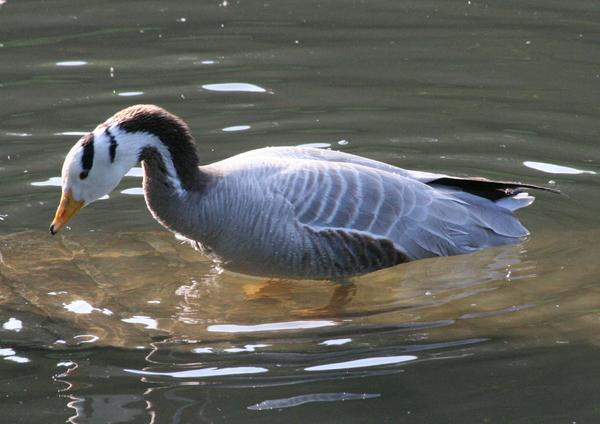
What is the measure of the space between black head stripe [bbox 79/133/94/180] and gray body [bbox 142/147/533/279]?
18.9 inches

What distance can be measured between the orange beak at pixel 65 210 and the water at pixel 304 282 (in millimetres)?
622

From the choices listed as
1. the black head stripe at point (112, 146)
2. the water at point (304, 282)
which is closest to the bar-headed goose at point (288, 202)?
the black head stripe at point (112, 146)

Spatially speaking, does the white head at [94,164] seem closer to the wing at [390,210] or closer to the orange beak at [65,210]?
the orange beak at [65,210]

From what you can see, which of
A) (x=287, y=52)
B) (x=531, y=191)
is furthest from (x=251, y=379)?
(x=287, y=52)

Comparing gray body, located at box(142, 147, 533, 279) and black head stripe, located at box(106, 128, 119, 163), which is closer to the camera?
black head stripe, located at box(106, 128, 119, 163)

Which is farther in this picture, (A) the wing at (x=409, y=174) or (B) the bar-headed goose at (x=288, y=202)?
(A) the wing at (x=409, y=174)

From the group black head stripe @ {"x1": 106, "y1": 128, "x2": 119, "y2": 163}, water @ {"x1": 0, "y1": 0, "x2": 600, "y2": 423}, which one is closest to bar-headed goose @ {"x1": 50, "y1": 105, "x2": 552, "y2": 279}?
black head stripe @ {"x1": 106, "y1": 128, "x2": 119, "y2": 163}

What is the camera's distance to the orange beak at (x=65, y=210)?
7955 mm

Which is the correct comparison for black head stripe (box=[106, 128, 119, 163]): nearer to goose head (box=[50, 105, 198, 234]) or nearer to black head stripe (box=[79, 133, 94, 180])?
goose head (box=[50, 105, 198, 234])

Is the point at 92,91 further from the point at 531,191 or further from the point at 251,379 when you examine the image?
the point at 251,379

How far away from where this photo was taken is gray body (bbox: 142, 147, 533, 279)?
8.28m

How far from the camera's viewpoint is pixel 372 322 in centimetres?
784

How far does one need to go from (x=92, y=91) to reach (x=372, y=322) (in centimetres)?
553


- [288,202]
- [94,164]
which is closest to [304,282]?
[288,202]
